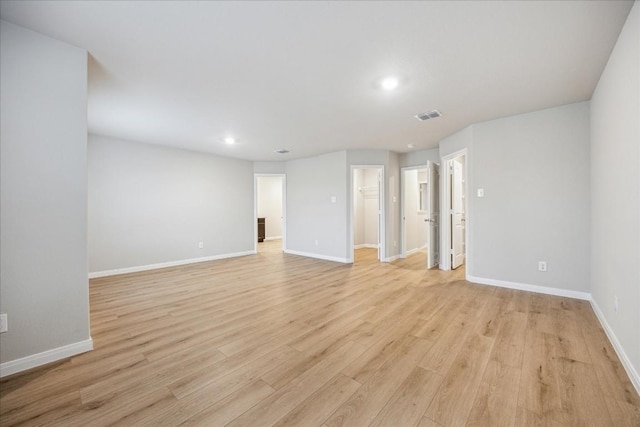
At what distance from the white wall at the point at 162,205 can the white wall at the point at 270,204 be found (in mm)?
2885

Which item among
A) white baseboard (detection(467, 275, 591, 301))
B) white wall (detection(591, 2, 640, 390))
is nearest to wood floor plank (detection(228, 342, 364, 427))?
white wall (detection(591, 2, 640, 390))

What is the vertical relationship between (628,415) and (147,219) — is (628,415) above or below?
below

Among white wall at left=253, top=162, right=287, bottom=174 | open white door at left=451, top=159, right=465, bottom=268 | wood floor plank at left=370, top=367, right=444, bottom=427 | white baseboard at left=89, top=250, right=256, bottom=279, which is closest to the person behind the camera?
wood floor plank at left=370, top=367, right=444, bottom=427

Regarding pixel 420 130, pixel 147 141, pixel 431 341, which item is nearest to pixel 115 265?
pixel 147 141

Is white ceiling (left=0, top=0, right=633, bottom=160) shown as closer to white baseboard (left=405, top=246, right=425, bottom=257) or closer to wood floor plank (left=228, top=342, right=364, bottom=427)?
wood floor plank (left=228, top=342, right=364, bottom=427)

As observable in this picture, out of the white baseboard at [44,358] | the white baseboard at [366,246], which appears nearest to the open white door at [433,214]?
the white baseboard at [366,246]

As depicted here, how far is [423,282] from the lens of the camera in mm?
4059

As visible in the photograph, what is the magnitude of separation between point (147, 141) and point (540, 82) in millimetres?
5960

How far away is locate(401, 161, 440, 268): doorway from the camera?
496 centimetres

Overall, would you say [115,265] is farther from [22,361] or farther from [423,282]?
[423,282]

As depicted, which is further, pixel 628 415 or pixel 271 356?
pixel 271 356

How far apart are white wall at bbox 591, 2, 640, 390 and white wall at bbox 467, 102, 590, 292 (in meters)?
0.47

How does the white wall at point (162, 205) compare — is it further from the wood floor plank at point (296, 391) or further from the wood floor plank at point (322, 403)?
the wood floor plank at point (322, 403)

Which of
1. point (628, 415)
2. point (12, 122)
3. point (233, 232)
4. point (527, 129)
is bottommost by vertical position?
point (628, 415)
